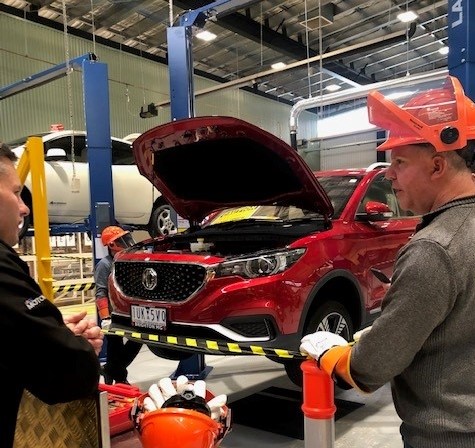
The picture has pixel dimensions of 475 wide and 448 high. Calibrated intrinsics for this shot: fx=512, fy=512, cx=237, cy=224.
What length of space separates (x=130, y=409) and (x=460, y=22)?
262cm

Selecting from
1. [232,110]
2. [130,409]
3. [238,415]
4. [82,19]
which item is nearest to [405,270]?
[130,409]

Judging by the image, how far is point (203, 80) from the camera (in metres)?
14.1

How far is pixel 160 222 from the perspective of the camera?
282 inches

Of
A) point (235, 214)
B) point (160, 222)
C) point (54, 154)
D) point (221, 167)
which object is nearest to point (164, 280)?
point (221, 167)

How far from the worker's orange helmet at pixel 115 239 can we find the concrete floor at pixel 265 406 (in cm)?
139

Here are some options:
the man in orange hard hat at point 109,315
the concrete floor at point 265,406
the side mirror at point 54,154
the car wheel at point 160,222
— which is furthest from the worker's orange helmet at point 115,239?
the car wheel at point 160,222

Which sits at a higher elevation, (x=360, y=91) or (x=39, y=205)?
(x=360, y=91)

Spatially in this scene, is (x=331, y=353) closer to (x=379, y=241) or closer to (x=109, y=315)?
(x=379, y=241)

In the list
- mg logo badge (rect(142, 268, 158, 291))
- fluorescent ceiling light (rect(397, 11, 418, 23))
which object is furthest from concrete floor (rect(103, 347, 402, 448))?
fluorescent ceiling light (rect(397, 11, 418, 23))

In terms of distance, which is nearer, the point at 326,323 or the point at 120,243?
the point at 326,323

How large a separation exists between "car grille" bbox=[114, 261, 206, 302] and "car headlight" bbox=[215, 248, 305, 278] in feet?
0.51

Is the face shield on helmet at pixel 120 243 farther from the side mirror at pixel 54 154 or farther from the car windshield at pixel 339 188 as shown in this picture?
the car windshield at pixel 339 188

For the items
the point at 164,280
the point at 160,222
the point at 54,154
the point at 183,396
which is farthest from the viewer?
the point at 160,222

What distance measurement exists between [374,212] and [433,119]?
9.05ft
